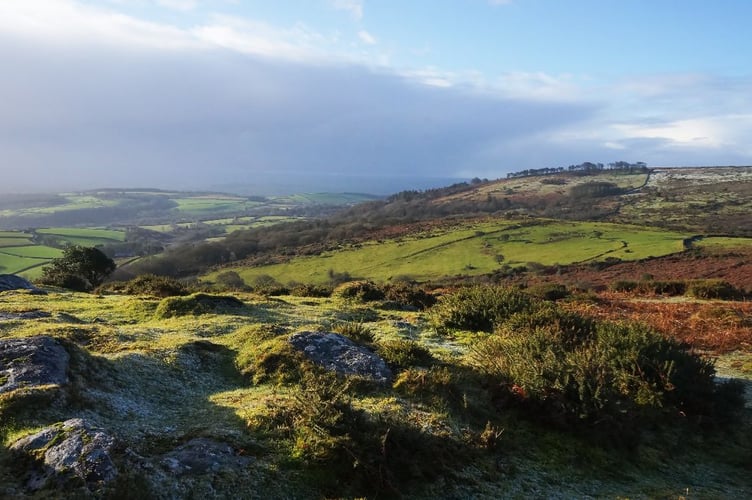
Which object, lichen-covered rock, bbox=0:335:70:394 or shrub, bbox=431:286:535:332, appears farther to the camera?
shrub, bbox=431:286:535:332

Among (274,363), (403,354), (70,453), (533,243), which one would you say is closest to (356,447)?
(70,453)

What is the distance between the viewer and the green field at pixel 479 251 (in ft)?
205

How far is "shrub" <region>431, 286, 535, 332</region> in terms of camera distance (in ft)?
49.8

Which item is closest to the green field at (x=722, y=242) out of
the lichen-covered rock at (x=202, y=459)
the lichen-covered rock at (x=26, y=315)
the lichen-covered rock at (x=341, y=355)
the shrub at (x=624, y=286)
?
the shrub at (x=624, y=286)

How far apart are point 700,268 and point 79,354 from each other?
50.1 m

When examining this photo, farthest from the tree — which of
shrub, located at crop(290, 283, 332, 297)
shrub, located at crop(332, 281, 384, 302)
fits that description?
shrub, located at crop(332, 281, 384, 302)

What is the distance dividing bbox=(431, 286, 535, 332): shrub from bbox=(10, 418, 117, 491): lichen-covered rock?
10.9 metres

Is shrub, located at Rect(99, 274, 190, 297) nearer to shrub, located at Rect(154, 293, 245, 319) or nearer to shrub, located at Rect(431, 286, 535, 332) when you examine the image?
shrub, located at Rect(154, 293, 245, 319)

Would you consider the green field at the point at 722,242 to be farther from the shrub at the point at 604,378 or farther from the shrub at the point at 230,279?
the shrub at the point at 604,378

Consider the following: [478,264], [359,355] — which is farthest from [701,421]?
[478,264]

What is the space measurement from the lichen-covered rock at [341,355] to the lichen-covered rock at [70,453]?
4398 mm

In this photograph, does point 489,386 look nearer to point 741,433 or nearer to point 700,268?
point 741,433

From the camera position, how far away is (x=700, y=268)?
147ft

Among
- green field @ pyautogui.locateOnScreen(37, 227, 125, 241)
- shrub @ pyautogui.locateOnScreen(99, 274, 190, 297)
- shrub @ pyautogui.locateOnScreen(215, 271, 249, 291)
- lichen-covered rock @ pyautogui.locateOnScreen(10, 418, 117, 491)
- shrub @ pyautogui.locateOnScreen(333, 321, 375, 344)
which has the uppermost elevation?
lichen-covered rock @ pyautogui.locateOnScreen(10, 418, 117, 491)
